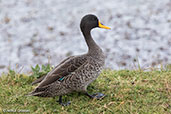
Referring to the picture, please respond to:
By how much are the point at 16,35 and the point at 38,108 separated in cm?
608

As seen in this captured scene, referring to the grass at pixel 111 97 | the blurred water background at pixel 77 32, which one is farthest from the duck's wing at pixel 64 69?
the blurred water background at pixel 77 32

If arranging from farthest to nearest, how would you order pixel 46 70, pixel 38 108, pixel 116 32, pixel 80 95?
1. pixel 116 32
2. pixel 46 70
3. pixel 80 95
4. pixel 38 108

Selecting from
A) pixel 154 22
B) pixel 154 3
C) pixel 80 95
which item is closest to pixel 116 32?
pixel 154 22

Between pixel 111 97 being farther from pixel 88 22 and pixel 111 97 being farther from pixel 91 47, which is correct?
pixel 88 22

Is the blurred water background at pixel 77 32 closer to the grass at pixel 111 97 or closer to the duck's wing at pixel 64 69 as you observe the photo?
the grass at pixel 111 97

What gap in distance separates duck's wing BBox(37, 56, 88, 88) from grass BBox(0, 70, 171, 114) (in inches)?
17.0

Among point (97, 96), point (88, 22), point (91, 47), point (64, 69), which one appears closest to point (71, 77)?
point (64, 69)

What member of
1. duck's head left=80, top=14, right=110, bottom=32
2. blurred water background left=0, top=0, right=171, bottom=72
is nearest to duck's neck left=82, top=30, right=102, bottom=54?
duck's head left=80, top=14, right=110, bottom=32

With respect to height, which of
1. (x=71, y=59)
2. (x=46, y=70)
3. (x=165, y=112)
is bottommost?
(x=165, y=112)

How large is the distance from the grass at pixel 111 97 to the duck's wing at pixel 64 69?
1.42 feet

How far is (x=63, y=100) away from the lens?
482 cm

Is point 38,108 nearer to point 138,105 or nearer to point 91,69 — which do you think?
point 91,69

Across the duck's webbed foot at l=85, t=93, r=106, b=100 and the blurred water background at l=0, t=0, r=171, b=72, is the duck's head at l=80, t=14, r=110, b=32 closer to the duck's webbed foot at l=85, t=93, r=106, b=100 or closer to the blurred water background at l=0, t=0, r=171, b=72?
the duck's webbed foot at l=85, t=93, r=106, b=100

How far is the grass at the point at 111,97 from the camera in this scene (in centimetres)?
444
